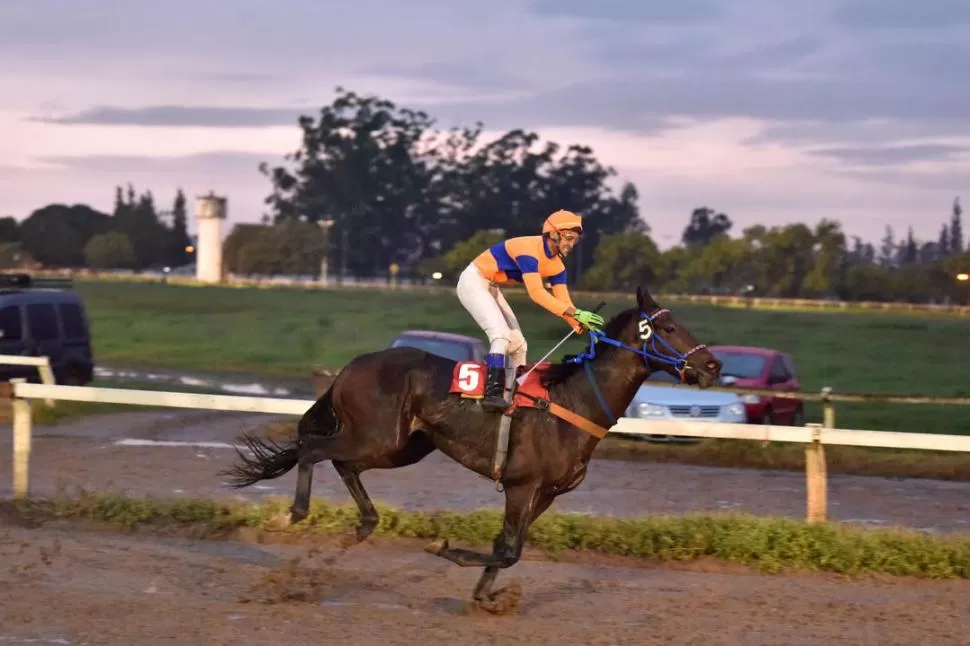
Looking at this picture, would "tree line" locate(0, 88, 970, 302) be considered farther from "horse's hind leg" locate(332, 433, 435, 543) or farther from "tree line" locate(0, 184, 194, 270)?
"horse's hind leg" locate(332, 433, 435, 543)

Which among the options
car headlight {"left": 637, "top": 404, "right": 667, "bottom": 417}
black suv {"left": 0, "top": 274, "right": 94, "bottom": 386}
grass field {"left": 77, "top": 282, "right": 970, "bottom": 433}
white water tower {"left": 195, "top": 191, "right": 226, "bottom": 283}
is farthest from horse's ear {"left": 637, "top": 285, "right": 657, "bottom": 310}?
white water tower {"left": 195, "top": 191, "right": 226, "bottom": 283}

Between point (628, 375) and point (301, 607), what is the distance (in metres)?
2.43

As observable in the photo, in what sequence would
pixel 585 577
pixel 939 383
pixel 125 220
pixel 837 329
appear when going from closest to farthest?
1. pixel 585 577
2. pixel 939 383
3. pixel 837 329
4. pixel 125 220

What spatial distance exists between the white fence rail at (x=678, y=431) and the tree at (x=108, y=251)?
113878mm

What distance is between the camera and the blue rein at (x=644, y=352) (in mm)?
7963

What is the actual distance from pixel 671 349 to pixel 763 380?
1176cm

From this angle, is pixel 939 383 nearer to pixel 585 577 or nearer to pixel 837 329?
pixel 837 329

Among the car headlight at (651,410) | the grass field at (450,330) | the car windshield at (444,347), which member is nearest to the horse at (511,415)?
the car headlight at (651,410)

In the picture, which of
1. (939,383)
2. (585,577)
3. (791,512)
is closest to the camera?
(585,577)

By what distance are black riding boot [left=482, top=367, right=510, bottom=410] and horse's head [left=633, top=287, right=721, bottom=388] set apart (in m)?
0.86

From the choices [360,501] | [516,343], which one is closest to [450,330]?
[360,501]

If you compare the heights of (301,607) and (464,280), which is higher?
(464,280)

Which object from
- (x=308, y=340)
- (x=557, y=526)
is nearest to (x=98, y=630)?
(x=557, y=526)

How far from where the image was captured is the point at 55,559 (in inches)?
348
